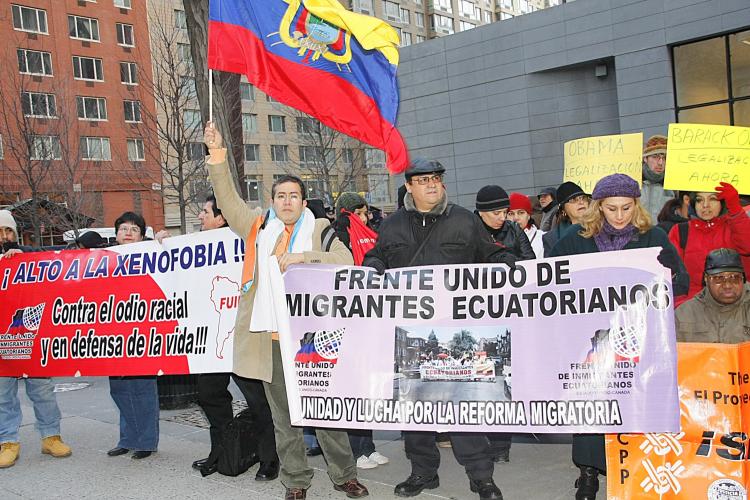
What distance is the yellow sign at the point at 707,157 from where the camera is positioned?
5.50m

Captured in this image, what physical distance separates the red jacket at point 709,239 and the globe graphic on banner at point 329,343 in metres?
2.42

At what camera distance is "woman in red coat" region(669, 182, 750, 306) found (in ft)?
16.4

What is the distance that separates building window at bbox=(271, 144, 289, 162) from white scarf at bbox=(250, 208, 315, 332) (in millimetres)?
54292

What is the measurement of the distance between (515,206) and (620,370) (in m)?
3.13

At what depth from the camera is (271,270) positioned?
4742mm

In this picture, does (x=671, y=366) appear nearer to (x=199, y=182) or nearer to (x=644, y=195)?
(x=644, y=195)

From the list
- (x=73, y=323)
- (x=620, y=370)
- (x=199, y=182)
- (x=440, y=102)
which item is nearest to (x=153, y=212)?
(x=199, y=182)

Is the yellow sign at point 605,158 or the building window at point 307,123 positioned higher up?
the building window at point 307,123

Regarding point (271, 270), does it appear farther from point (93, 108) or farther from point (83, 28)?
point (83, 28)

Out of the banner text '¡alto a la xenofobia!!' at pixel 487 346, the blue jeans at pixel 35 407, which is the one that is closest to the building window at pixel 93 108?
the blue jeans at pixel 35 407

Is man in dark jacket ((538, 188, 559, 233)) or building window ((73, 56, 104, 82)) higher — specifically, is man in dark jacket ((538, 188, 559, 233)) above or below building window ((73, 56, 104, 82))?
below

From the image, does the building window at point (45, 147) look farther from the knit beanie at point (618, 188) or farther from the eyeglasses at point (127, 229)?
the knit beanie at point (618, 188)

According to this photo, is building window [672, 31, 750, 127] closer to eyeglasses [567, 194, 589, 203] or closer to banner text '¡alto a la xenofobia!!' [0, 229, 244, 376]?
eyeglasses [567, 194, 589, 203]

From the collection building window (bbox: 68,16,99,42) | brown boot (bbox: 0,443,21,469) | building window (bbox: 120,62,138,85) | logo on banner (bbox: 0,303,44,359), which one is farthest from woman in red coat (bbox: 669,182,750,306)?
building window (bbox: 68,16,99,42)
